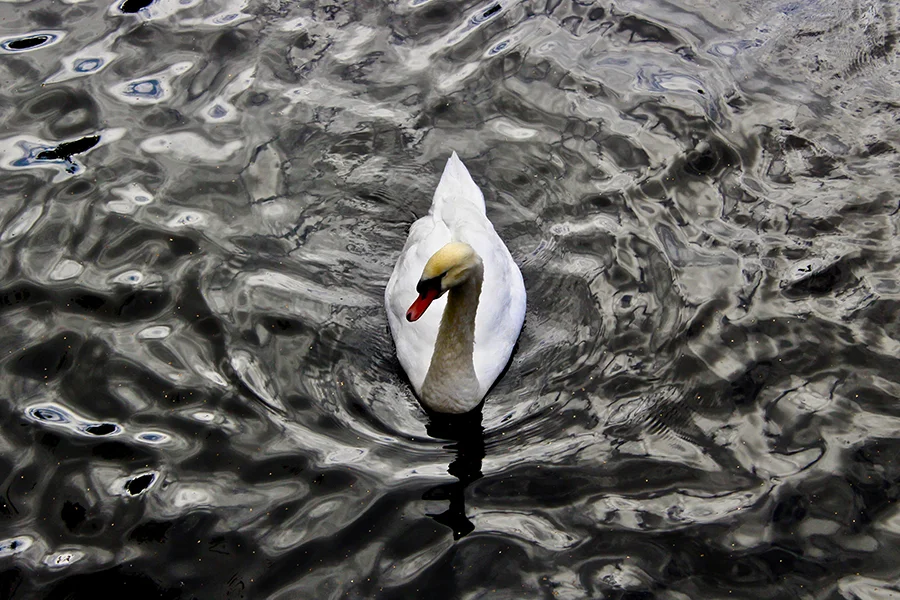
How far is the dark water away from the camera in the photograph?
6.50 metres

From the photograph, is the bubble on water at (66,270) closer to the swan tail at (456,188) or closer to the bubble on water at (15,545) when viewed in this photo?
the bubble on water at (15,545)

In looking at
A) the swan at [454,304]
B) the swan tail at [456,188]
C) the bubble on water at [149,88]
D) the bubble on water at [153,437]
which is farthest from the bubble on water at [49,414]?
the bubble on water at [149,88]

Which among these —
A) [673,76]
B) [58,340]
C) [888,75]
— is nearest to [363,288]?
[58,340]

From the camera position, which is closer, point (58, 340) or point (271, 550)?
point (271, 550)

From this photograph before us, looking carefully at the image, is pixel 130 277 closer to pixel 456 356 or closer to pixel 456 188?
pixel 456 188

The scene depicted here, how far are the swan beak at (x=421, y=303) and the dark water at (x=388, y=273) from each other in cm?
110

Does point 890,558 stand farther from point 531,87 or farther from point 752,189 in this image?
point 531,87

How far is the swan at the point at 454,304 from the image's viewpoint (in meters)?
6.86

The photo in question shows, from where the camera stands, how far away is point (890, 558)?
6391 millimetres

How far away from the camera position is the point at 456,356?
23.5ft

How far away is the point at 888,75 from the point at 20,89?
8.74 metres

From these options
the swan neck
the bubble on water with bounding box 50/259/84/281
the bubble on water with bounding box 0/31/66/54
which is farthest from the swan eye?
the bubble on water with bounding box 0/31/66/54

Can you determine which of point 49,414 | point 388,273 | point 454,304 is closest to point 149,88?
point 388,273

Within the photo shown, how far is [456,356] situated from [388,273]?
63.9 inches
